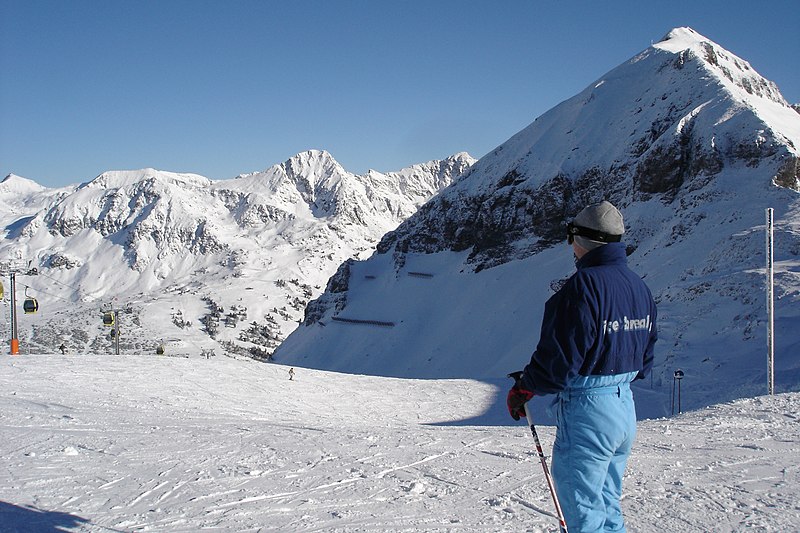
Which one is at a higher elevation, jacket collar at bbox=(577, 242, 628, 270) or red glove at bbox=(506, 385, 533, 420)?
jacket collar at bbox=(577, 242, 628, 270)

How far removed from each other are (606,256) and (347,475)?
430 centimetres

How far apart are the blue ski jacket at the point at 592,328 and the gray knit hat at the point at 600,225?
0.27ft

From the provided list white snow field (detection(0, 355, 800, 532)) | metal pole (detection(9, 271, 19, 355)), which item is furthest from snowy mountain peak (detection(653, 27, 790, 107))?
metal pole (detection(9, 271, 19, 355))

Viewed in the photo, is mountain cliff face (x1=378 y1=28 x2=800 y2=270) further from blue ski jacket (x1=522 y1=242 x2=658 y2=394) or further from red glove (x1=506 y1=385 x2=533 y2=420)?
red glove (x1=506 y1=385 x2=533 y2=420)

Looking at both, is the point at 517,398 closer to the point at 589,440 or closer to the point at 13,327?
the point at 589,440

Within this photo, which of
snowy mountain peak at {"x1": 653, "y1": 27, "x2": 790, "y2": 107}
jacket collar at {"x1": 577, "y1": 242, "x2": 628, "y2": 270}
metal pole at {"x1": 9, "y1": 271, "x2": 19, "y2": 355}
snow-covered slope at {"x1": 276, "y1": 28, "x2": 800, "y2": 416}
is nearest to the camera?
jacket collar at {"x1": 577, "y1": 242, "x2": 628, "y2": 270}

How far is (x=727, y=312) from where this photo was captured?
26.5 metres

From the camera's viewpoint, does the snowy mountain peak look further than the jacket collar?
Yes

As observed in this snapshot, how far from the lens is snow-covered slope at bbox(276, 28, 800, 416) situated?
26.1 m

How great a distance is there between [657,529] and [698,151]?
147ft

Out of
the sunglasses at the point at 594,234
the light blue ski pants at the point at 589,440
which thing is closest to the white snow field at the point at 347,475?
the light blue ski pants at the point at 589,440

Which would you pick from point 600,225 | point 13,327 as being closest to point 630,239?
point 13,327

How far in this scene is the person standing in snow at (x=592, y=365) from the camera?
327 cm

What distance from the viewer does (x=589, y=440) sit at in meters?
3.33
